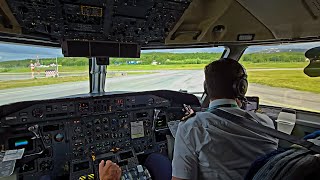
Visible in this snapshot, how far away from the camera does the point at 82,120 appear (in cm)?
265

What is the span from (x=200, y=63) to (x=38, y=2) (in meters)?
2.44

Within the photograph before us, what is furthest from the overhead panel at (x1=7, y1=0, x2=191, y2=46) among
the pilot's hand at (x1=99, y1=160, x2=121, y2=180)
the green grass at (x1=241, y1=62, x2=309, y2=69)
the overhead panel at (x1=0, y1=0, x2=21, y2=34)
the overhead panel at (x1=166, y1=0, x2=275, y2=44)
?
the green grass at (x1=241, y1=62, x2=309, y2=69)

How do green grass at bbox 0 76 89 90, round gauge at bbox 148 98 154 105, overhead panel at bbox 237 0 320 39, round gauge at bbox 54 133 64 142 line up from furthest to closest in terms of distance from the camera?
1. round gauge at bbox 148 98 154 105
2. green grass at bbox 0 76 89 90
3. round gauge at bbox 54 133 64 142
4. overhead panel at bbox 237 0 320 39

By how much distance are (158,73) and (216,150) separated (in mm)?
2629

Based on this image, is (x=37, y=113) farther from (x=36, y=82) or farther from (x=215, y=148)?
(x=215, y=148)

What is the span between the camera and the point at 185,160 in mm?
1024

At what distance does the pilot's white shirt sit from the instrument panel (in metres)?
1.73

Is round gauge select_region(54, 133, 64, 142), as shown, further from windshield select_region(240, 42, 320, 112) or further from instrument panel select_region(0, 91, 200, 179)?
windshield select_region(240, 42, 320, 112)

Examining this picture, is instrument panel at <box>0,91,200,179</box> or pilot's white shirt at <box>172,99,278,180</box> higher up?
pilot's white shirt at <box>172,99,278,180</box>

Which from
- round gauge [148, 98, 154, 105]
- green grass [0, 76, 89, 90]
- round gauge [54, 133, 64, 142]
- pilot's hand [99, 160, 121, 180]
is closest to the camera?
pilot's hand [99, 160, 121, 180]

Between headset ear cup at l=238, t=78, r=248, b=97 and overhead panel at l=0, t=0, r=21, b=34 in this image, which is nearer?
headset ear cup at l=238, t=78, r=248, b=97

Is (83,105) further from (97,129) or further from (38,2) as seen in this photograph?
(38,2)

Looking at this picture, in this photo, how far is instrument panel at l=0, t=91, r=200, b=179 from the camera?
2.35 meters

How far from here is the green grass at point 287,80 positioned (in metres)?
2.77
